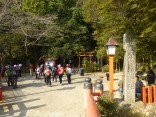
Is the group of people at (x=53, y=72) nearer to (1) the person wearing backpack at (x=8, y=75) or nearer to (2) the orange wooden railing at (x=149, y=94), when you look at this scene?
(1) the person wearing backpack at (x=8, y=75)

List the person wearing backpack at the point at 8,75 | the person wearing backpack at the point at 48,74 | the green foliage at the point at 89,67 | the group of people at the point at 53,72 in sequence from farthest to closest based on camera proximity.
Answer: the green foliage at the point at 89,67 < the group of people at the point at 53,72 < the person wearing backpack at the point at 48,74 < the person wearing backpack at the point at 8,75

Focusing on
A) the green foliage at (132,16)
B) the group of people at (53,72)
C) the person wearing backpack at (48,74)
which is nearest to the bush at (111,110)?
the green foliage at (132,16)

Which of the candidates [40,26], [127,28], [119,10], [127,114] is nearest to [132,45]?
[127,28]

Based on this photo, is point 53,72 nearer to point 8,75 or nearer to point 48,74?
point 48,74

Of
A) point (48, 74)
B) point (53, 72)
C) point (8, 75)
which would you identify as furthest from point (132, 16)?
point (53, 72)

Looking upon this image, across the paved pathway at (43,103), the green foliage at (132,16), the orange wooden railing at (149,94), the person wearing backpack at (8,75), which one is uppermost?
the green foliage at (132,16)

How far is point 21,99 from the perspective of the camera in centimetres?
1494

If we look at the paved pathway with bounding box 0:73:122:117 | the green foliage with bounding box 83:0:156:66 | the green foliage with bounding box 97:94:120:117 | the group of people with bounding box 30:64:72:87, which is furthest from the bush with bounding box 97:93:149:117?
the group of people with bounding box 30:64:72:87

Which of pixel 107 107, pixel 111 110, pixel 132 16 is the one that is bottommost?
pixel 111 110

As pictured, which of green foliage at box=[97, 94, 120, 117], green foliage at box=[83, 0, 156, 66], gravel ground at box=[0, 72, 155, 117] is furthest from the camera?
gravel ground at box=[0, 72, 155, 117]

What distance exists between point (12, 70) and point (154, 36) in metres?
9.98

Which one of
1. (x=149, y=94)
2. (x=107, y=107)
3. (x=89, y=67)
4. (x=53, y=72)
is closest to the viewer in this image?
(x=107, y=107)

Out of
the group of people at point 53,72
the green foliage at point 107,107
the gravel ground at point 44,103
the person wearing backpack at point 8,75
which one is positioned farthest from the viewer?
the group of people at point 53,72

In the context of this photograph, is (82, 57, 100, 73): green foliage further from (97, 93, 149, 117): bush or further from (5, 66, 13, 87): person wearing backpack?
(97, 93, 149, 117): bush
